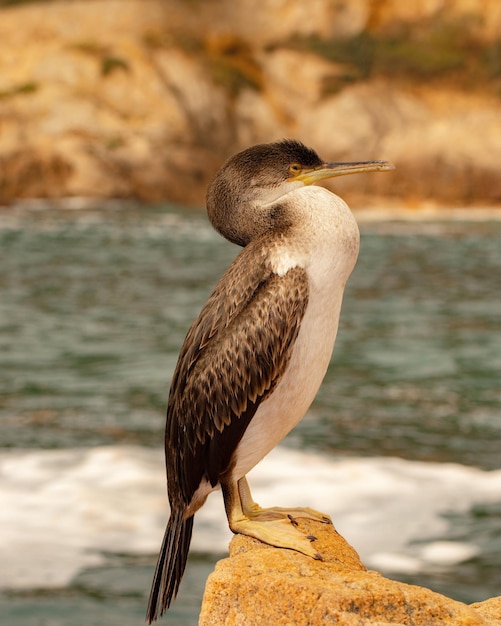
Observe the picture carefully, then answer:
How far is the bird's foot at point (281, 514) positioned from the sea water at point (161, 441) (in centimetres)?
263

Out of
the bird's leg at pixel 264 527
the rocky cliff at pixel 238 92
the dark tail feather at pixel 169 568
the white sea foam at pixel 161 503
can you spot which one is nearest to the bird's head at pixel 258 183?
the bird's leg at pixel 264 527

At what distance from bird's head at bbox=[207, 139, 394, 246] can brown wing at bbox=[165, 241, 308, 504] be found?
12cm

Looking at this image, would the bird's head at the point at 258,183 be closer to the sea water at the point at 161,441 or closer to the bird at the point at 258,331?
the bird at the point at 258,331

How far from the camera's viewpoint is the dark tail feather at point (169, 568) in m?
3.65

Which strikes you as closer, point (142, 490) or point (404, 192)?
point (142, 490)

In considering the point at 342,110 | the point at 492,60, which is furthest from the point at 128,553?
the point at 492,60

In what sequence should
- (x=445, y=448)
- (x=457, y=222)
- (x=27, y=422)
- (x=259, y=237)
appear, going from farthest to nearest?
(x=457, y=222), (x=27, y=422), (x=445, y=448), (x=259, y=237)

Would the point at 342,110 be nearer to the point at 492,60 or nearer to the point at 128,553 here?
the point at 492,60

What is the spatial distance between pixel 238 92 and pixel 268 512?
40.8m

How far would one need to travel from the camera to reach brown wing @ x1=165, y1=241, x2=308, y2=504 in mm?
3607

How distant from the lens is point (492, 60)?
149 ft

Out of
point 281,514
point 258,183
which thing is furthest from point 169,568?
point 258,183

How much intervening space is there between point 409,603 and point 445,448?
21.9ft

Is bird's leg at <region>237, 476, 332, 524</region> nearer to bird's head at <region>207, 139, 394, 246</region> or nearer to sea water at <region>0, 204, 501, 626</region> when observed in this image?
bird's head at <region>207, 139, 394, 246</region>
